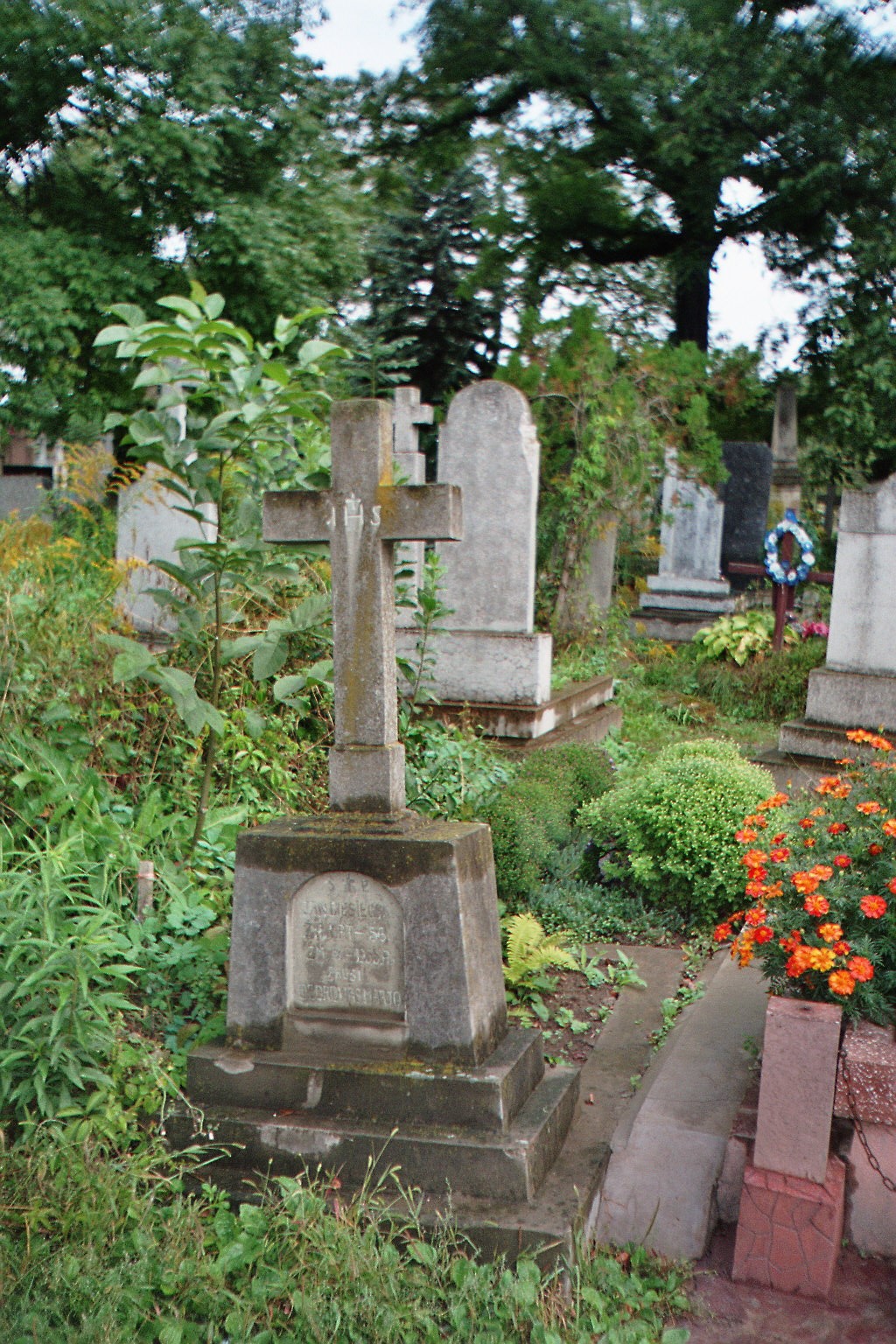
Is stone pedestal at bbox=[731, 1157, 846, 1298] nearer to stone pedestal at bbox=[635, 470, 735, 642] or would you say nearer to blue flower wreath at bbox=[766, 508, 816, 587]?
blue flower wreath at bbox=[766, 508, 816, 587]

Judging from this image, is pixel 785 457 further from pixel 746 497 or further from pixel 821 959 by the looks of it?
pixel 821 959

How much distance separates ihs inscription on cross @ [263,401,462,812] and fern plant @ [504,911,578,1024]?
3.88 feet

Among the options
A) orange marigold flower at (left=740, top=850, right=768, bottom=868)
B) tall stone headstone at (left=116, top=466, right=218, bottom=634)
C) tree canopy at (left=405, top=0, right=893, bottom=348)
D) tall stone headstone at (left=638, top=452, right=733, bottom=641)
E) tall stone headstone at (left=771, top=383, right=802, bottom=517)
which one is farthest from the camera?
tall stone headstone at (left=771, top=383, right=802, bottom=517)

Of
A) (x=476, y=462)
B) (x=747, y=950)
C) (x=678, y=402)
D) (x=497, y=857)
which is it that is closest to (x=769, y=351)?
(x=678, y=402)

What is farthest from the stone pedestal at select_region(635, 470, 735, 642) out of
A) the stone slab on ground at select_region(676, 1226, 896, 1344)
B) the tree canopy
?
the stone slab on ground at select_region(676, 1226, 896, 1344)

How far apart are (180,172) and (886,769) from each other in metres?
12.2

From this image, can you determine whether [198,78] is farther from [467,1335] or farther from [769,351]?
[467,1335]

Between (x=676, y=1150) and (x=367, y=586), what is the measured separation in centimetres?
187

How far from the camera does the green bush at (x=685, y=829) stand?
4883 mm

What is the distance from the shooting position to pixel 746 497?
16.3m

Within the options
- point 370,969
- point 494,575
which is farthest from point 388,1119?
point 494,575

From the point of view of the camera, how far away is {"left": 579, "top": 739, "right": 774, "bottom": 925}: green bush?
192 inches

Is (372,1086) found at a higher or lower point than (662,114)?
lower

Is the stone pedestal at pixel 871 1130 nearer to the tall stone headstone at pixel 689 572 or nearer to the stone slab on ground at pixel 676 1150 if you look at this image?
the stone slab on ground at pixel 676 1150
